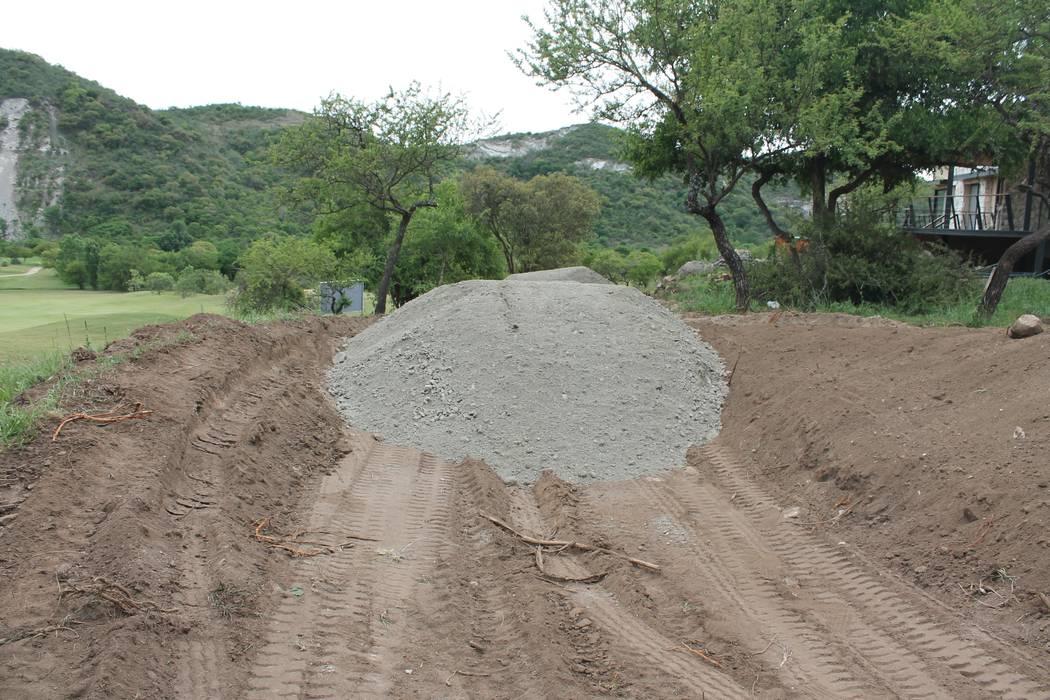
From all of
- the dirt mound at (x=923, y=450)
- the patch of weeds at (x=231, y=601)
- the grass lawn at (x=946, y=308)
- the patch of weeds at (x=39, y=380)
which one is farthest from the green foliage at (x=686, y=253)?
the patch of weeds at (x=231, y=601)

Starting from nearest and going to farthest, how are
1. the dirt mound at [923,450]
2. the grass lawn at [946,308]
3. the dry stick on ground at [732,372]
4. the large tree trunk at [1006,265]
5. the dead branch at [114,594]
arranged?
1. the dead branch at [114,594]
2. the dirt mound at [923,450]
3. the dry stick on ground at [732,372]
4. the grass lawn at [946,308]
5. the large tree trunk at [1006,265]

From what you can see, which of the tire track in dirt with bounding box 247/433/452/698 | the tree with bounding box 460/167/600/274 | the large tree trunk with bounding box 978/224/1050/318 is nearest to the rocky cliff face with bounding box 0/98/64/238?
the tree with bounding box 460/167/600/274

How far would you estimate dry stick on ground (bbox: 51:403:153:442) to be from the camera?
15.0 ft

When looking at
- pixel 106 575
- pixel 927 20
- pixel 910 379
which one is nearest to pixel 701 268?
pixel 927 20

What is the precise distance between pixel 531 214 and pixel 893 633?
2921 cm

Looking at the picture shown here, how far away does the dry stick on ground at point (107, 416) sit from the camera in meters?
4.59

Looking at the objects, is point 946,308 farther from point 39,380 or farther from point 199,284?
point 199,284

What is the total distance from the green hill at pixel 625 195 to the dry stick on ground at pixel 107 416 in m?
34.2

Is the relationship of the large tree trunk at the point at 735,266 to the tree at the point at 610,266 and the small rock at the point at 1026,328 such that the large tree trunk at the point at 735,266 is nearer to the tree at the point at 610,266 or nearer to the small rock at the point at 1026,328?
the small rock at the point at 1026,328

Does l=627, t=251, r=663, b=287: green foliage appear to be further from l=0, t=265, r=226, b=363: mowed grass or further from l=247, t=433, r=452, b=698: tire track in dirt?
l=247, t=433, r=452, b=698: tire track in dirt

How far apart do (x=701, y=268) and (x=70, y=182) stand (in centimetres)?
3193

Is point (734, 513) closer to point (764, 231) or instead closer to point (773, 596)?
point (773, 596)

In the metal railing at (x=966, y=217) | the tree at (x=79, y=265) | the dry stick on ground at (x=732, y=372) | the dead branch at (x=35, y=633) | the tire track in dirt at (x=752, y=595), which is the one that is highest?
the metal railing at (x=966, y=217)

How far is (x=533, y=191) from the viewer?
109 feet
